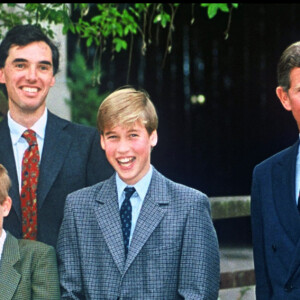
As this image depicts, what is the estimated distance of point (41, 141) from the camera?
3.56 metres

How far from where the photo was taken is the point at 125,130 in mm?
3139

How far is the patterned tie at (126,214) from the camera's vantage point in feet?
10.3

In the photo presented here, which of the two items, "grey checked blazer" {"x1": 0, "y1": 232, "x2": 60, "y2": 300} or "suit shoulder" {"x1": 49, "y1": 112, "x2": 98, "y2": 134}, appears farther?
"suit shoulder" {"x1": 49, "y1": 112, "x2": 98, "y2": 134}

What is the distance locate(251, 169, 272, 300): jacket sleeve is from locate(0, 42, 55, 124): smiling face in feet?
3.56

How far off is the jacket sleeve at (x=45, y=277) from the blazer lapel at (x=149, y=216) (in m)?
0.31

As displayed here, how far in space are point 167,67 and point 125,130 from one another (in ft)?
20.4

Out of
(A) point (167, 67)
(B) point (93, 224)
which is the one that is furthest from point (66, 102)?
(B) point (93, 224)

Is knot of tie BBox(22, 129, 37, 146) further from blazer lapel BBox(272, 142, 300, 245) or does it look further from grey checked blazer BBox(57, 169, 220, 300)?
blazer lapel BBox(272, 142, 300, 245)

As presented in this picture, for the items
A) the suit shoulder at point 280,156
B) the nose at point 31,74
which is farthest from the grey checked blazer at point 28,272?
the suit shoulder at point 280,156

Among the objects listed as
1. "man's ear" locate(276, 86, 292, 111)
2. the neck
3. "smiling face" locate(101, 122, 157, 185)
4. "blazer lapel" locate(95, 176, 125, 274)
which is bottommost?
"blazer lapel" locate(95, 176, 125, 274)

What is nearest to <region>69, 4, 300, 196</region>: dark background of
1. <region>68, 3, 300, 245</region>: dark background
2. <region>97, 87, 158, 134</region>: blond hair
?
<region>68, 3, 300, 245</region>: dark background

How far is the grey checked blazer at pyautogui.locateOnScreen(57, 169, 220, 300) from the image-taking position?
3.04 m

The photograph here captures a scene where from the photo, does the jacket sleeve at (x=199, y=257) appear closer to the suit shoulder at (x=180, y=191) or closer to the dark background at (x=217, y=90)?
the suit shoulder at (x=180, y=191)

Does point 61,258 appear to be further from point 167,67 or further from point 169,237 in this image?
point 167,67
